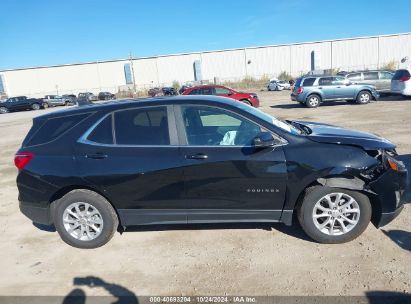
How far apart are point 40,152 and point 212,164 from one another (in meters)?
2.04

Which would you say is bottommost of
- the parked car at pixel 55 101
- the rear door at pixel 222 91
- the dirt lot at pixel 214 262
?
the dirt lot at pixel 214 262

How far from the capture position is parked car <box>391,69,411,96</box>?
16484mm

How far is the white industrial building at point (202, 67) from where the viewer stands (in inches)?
2447

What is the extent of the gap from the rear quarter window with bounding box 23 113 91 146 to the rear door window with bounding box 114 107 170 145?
45 centimetres

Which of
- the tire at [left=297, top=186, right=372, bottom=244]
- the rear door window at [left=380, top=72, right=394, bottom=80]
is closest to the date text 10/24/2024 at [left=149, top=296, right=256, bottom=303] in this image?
the tire at [left=297, top=186, right=372, bottom=244]

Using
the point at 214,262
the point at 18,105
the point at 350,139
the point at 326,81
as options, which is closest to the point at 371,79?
the point at 326,81

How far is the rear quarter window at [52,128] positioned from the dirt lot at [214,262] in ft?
4.28

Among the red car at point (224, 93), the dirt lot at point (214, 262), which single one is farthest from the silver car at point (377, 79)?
the dirt lot at point (214, 262)

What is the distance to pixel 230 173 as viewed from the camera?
354cm

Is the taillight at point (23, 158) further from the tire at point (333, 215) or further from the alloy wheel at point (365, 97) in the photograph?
the alloy wheel at point (365, 97)

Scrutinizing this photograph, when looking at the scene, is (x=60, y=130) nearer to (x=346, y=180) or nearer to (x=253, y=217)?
(x=253, y=217)

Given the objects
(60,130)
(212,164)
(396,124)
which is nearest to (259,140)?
(212,164)

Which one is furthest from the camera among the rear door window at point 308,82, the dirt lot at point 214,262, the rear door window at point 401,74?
the rear door window at point 308,82

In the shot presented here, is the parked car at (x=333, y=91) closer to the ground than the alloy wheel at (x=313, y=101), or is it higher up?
higher up
